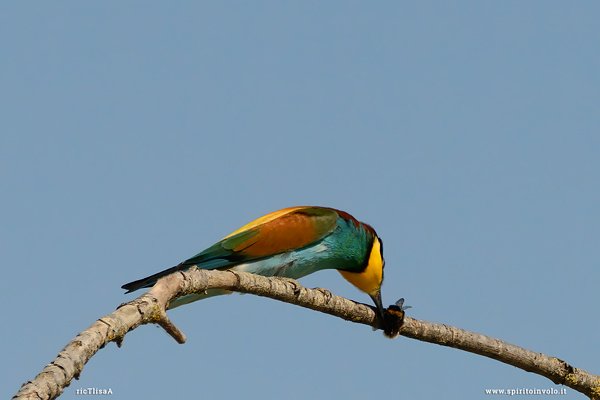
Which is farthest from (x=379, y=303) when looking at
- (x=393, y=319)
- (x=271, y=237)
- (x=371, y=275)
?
(x=271, y=237)

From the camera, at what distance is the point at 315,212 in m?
4.82

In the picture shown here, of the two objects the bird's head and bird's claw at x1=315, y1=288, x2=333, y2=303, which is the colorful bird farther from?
bird's claw at x1=315, y1=288, x2=333, y2=303

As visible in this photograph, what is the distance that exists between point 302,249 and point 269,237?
0.30 m

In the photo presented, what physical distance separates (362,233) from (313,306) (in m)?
1.50

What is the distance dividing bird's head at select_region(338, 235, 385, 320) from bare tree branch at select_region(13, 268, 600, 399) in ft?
2.11

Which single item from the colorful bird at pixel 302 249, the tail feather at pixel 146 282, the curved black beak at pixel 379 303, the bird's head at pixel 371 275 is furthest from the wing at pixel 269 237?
the curved black beak at pixel 379 303

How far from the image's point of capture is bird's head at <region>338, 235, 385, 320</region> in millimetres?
4871

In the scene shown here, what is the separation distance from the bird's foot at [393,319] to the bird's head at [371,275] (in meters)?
0.55

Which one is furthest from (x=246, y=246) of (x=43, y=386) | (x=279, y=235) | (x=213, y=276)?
(x=43, y=386)

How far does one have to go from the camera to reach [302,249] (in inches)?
185

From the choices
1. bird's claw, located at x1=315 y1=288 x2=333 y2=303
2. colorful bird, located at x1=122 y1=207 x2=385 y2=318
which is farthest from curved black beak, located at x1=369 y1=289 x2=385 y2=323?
bird's claw, located at x1=315 y1=288 x2=333 y2=303

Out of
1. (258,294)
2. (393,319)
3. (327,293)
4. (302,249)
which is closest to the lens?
(258,294)

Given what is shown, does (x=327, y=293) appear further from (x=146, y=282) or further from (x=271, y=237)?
(x=146, y=282)

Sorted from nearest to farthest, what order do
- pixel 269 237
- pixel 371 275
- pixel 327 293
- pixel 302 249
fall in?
1. pixel 327 293
2. pixel 269 237
3. pixel 302 249
4. pixel 371 275
